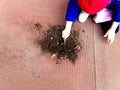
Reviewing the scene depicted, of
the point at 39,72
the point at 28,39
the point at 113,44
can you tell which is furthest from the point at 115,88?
the point at 28,39

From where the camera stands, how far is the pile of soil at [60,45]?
1177mm

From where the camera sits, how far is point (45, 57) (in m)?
1.19

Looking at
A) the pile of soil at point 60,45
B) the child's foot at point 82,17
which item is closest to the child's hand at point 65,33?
the pile of soil at point 60,45

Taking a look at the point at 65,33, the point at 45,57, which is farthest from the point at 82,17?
the point at 45,57

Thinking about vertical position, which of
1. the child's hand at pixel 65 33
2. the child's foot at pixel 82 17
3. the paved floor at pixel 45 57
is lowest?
the paved floor at pixel 45 57

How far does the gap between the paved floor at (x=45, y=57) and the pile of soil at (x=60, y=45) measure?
3 cm

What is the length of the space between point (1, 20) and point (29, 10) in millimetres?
166

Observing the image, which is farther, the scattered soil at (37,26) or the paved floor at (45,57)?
the scattered soil at (37,26)

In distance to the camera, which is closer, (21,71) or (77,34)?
(21,71)

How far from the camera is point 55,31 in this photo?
124 centimetres

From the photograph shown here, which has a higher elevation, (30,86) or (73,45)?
(73,45)

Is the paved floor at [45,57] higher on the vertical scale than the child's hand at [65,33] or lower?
lower

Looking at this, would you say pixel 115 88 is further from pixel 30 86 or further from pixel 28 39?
pixel 28 39

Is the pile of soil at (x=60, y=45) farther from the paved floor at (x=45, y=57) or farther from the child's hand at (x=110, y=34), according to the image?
the child's hand at (x=110, y=34)
